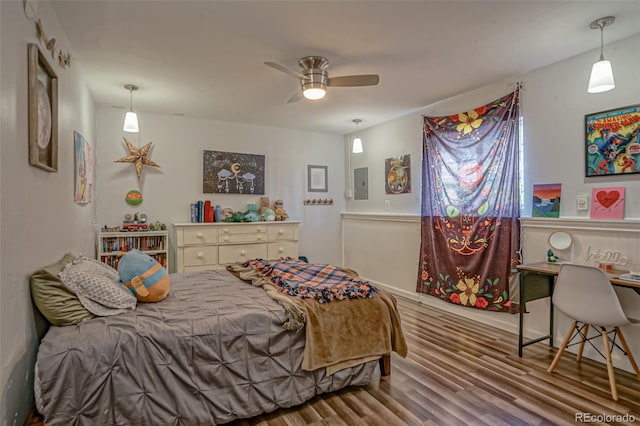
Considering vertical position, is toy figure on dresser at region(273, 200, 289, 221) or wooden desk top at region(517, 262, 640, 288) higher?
toy figure on dresser at region(273, 200, 289, 221)

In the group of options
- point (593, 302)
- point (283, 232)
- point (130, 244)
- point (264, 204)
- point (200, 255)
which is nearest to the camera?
point (593, 302)

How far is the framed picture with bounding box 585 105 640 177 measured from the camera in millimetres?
2529

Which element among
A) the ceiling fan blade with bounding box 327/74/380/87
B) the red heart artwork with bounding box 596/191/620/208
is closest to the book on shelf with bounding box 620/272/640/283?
the red heart artwork with bounding box 596/191/620/208

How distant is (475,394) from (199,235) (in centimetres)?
341

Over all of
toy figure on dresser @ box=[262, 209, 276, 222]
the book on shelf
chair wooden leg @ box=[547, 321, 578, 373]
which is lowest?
chair wooden leg @ box=[547, 321, 578, 373]

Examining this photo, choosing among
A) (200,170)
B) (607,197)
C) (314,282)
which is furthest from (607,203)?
(200,170)

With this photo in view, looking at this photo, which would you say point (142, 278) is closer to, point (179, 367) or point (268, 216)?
point (179, 367)

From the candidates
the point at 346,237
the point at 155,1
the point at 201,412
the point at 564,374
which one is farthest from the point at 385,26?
the point at 346,237

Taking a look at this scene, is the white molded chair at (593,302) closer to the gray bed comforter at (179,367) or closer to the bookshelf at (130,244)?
the gray bed comforter at (179,367)

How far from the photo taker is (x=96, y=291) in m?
1.95

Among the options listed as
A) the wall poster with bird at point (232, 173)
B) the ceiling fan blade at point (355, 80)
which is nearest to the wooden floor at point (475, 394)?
the ceiling fan blade at point (355, 80)

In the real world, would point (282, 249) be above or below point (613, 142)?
below

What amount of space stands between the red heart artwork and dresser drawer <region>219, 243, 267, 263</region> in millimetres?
3648

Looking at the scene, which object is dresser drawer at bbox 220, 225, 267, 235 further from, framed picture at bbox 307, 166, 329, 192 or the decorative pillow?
the decorative pillow
